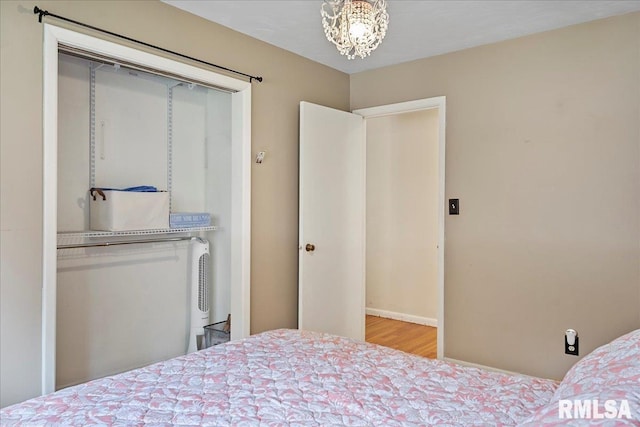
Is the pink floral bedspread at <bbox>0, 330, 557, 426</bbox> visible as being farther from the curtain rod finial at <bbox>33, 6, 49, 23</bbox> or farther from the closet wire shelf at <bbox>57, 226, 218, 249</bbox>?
the curtain rod finial at <bbox>33, 6, 49, 23</bbox>

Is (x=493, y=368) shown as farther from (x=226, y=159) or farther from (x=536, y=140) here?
(x=226, y=159)

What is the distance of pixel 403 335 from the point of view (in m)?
4.48

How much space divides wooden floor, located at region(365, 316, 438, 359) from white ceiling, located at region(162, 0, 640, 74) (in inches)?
98.5

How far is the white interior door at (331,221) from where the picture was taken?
344 cm

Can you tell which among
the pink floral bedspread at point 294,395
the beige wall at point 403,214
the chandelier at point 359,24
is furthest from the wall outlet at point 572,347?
the chandelier at point 359,24

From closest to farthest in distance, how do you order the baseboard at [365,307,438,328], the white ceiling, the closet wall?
1. the white ceiling
2. the closet wall
3. the baseboard at [365,307,438,328]

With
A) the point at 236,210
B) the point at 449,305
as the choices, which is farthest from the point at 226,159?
the point at 449,305

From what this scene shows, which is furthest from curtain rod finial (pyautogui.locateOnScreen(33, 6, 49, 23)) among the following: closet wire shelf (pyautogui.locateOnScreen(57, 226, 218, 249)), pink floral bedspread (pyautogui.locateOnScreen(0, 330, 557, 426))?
pink floral bedspread (pyautogui.locateOnScreen(0, 330, 557, 426))

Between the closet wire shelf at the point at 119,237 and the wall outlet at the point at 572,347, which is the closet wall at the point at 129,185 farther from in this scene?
the wall outlet at the point at 572,347

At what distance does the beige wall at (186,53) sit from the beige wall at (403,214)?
122 cm

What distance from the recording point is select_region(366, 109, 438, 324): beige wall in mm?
4898

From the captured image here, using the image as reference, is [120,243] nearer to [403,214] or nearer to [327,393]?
[327,393]

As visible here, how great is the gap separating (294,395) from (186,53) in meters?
2.20

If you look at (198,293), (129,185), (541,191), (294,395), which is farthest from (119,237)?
(541,191)
